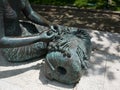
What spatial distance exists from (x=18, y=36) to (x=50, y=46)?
1.48ft

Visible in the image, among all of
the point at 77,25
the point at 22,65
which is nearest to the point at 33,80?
the point at 22,65

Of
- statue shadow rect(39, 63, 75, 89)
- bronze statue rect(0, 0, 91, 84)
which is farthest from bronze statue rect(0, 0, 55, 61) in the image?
statue shadow rect(39, 63, 75, 89)

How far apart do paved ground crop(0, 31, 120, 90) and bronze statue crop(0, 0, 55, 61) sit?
0.15 m

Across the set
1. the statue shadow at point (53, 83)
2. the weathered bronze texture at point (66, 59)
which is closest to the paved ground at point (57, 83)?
the statue shadow at point (53, 83)

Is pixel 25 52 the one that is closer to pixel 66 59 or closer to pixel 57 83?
pixel 57 83

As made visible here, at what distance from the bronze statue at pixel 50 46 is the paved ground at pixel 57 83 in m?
Result: 0.10

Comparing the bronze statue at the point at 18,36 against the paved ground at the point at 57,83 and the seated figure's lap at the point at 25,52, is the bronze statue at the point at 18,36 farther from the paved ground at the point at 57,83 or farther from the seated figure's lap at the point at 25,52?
the paved ground at the point at 57,83

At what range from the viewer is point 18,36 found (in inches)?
123

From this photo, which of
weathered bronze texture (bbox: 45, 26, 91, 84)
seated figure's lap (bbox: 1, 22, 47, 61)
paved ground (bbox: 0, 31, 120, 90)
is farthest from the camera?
seated figure's lap (bbox: 1, 22, 47, 61)

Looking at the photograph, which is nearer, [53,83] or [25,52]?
[53,83]

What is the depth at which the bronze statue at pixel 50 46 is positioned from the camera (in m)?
2.81

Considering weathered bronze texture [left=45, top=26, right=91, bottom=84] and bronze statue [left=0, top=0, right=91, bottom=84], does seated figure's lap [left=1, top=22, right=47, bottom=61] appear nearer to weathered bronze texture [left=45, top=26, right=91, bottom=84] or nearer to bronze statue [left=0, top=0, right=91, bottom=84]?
bronze statue [left=0, top=0, right=91, bottom=84]

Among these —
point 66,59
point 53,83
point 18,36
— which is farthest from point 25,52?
point 66,59

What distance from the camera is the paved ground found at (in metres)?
2.99
